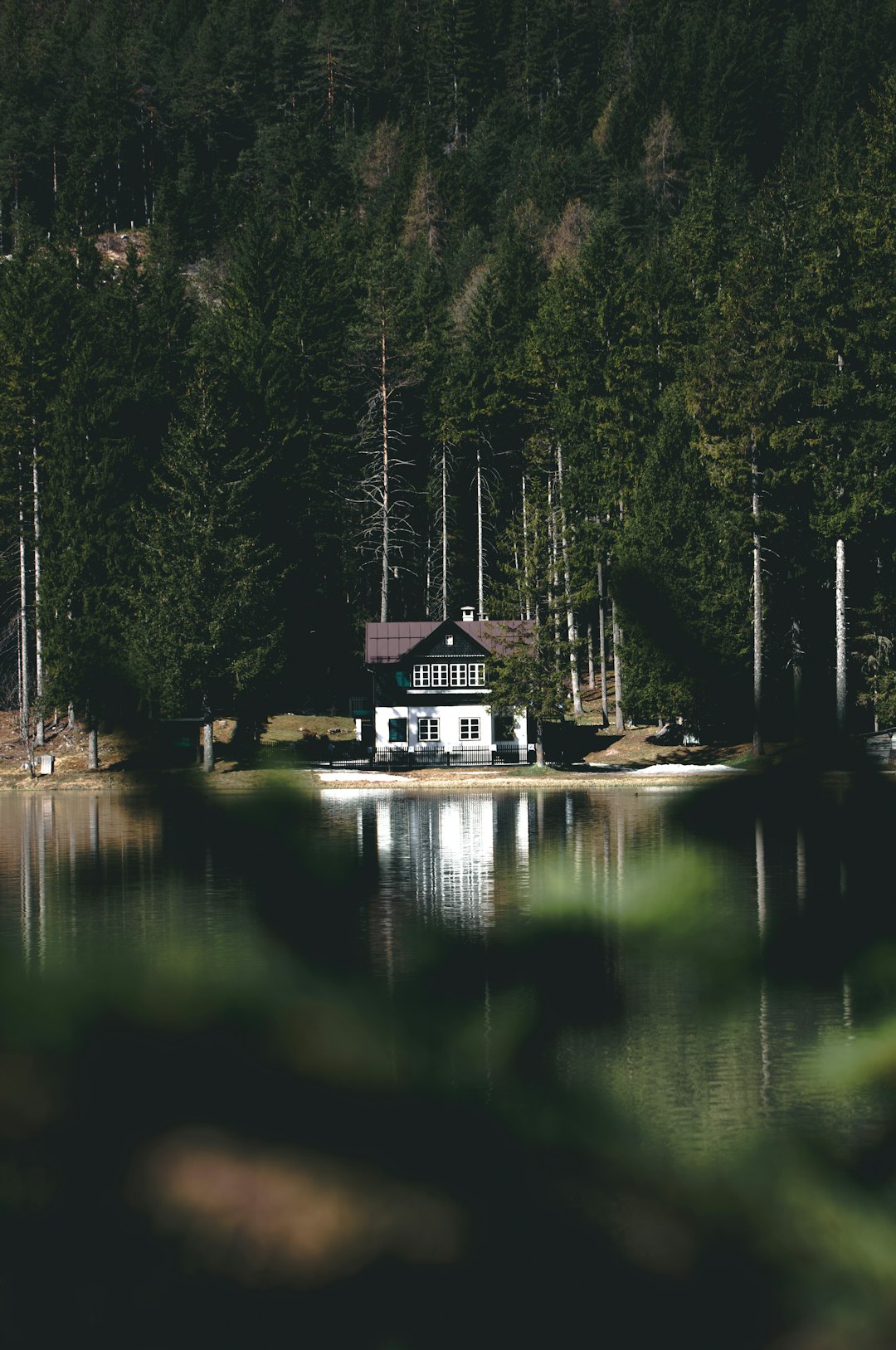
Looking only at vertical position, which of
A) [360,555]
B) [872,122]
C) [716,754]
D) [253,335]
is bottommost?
[716,754]

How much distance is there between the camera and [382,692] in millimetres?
65125

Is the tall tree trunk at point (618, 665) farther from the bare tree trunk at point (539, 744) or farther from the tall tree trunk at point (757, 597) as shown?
the tall tree trunk at point (757, 597)

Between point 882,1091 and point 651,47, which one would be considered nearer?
point 882,1091

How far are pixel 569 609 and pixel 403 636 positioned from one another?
8.63 metres

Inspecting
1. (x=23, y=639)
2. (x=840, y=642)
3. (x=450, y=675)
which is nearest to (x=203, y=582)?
(x=23, y=639)

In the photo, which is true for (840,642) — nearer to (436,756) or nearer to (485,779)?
(485,779)

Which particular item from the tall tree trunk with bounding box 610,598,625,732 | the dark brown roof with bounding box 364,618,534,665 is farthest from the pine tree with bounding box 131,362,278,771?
the tall tree trunk with bounding box 610,598,625,732

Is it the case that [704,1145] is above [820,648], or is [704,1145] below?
below

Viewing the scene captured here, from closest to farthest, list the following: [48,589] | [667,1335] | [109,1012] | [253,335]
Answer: [109,1012] < [667,1335] < [48,589] < [253,335]

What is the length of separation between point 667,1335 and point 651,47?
154m

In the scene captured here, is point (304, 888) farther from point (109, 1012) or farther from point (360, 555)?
point (360, 555)

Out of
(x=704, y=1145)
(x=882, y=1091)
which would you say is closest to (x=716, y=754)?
(x=704, y=1145)

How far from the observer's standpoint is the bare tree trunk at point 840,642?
184 feet

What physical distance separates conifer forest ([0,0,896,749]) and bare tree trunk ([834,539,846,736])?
0.17 m
